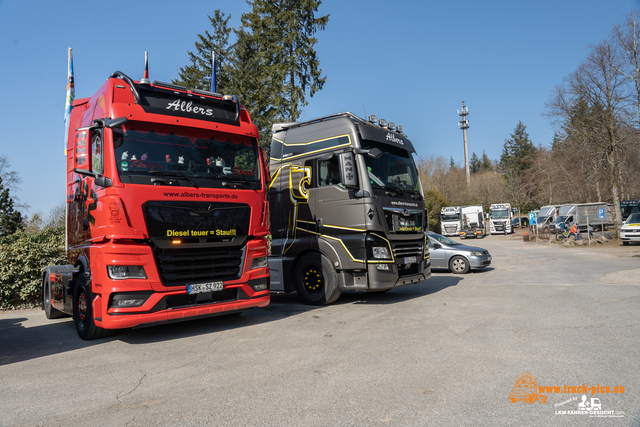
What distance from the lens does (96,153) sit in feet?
20.7

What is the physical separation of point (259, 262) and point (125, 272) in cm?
216

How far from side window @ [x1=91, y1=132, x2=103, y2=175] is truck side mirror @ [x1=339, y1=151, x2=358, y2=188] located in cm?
430

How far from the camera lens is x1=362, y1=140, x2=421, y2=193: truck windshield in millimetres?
8875

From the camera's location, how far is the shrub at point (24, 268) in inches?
411

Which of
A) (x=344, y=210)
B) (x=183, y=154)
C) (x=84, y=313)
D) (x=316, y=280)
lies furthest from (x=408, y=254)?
(x=84, y=313)

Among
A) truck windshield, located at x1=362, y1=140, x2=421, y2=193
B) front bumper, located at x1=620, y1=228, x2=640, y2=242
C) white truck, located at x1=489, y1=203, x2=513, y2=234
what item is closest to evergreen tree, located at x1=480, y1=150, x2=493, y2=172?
white truck, located at x1=489, y1=203, x2=513, y2=234

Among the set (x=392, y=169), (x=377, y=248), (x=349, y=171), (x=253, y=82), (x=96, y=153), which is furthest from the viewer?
(x=253, y=82)

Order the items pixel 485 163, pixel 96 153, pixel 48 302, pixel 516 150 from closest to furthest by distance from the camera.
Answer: pixel 96 153 → pixel 48 302 → pixel 516 150 → pixel 485 163

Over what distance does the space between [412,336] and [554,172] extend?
44732 mm

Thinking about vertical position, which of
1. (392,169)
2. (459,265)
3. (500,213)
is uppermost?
(392,169)

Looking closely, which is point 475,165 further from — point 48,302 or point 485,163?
point 48,302

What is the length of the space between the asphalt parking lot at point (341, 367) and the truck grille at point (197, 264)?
95 cm

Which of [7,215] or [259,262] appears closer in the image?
[259,262]

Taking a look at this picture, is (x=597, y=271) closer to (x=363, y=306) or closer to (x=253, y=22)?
(x=363, y=306)
